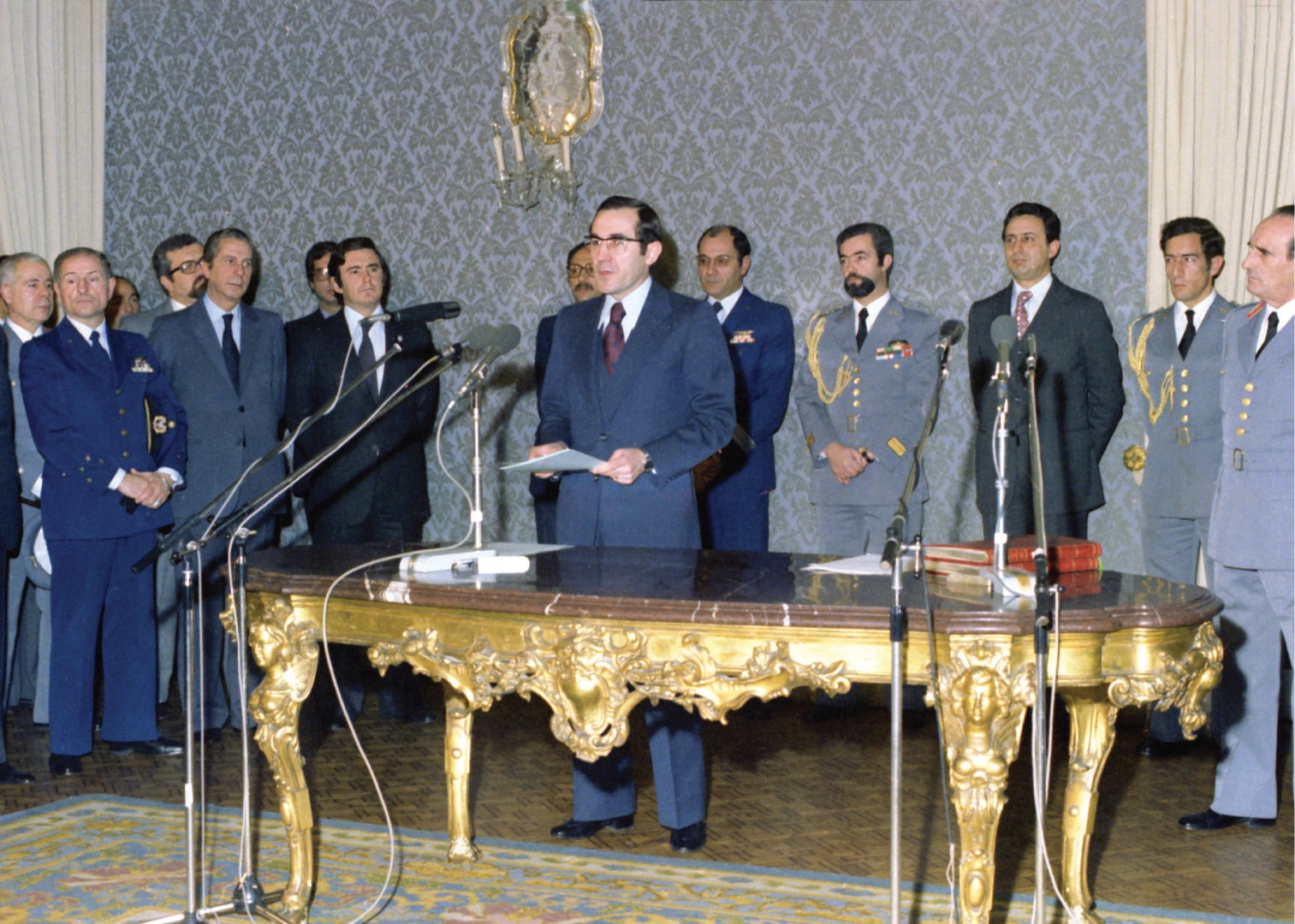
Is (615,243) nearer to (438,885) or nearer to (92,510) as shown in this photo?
(438,885)

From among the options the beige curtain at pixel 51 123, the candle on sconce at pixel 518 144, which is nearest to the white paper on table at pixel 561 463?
the candle on sconce at pixel 518 144

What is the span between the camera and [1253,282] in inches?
140

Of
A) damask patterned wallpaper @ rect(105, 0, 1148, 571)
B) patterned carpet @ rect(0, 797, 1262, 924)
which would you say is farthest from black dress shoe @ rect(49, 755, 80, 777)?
damask patterned wallpaper @ rect(105, 0, 1148, 571)

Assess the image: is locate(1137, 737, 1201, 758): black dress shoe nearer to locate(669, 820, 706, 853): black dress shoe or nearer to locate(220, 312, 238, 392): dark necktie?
locate(669, 820, 706, 853): black dress shoe

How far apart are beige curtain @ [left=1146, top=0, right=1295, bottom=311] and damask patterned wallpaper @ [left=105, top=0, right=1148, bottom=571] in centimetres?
10

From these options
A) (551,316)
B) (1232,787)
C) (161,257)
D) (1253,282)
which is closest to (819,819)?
(1232,787)

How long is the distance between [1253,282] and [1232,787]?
1316 mm

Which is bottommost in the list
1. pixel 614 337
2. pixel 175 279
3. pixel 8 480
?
pixel 8 480

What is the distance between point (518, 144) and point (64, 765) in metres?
3.07

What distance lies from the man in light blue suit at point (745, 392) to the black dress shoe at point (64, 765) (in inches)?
89.2

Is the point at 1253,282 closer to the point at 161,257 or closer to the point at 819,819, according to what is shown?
the point at 819,819

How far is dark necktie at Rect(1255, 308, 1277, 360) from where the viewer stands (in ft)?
11.8

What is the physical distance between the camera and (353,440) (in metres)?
5.29

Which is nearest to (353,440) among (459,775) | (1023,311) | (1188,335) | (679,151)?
(679,151)
